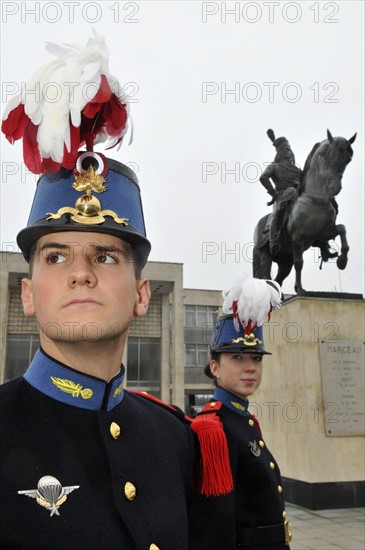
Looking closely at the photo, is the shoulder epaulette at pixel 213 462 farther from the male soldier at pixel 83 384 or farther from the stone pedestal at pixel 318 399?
the stone pedestal at pixel 318 399

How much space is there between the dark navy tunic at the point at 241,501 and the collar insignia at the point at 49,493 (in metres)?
1.38

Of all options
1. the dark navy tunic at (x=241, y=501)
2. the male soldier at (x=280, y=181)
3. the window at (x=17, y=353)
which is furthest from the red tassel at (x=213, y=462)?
the window at (x=17, y=353)

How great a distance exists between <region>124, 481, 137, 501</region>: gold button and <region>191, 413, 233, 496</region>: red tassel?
0.64 metres

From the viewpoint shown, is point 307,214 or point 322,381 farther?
point 307,214

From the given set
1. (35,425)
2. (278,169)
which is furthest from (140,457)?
(278,169)

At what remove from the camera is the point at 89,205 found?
165 centimetres

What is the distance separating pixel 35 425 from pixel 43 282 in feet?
1.49

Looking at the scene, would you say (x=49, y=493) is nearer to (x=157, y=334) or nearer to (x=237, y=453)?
(x=237, y=453)

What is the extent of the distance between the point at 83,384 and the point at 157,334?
120 ft

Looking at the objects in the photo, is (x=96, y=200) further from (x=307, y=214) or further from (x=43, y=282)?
(x=307, y=214)

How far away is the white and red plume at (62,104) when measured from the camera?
5.06 feet

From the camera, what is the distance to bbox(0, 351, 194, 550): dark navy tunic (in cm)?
139

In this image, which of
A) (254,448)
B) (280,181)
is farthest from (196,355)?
(254,448)

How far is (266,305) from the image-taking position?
368 cm
